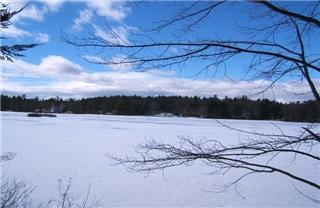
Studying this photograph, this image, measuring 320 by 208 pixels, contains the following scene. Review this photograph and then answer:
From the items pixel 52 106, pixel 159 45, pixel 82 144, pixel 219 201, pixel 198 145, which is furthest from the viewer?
pixel 52 106

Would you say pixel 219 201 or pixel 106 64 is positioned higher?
pixel 106 64

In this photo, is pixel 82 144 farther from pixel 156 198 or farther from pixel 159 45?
pixel 159 45

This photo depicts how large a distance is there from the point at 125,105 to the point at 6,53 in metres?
88.0

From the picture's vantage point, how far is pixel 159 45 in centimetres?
237

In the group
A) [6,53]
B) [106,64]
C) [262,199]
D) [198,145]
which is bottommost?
[262,199]

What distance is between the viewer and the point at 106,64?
257cm

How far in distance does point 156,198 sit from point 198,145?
6.02 metres

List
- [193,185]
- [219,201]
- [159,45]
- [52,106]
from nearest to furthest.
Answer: [159,45], [219,201], [193,185], [52,106]

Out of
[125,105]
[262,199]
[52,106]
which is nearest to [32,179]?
[262,199]

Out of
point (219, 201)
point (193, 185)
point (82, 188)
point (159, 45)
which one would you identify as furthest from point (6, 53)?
point (193, 185)

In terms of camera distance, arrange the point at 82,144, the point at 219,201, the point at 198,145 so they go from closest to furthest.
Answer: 1. the point at 198,145
2. the point at 219,201
3. the point at 82,144

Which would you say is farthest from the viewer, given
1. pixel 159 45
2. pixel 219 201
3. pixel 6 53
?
pixel 219 201

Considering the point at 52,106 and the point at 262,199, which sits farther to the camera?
the point at 52,106

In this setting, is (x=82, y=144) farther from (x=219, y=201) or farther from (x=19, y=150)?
(x=219, y=201)
